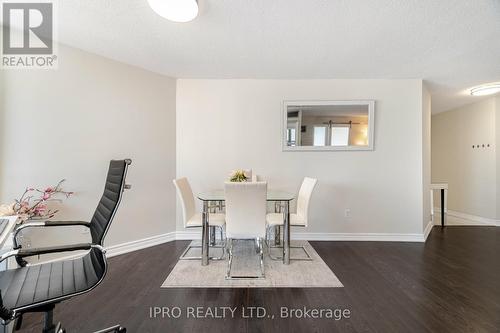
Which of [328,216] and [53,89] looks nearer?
[53,89]

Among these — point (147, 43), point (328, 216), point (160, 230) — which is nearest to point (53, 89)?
point (147, 43)

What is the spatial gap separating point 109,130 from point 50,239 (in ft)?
4.62

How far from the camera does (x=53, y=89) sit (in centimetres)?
252

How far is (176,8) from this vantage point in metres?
1.77

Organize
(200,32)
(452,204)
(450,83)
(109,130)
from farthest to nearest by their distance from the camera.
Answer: (452,204)
(450,83)
(109,130)
(200,32)

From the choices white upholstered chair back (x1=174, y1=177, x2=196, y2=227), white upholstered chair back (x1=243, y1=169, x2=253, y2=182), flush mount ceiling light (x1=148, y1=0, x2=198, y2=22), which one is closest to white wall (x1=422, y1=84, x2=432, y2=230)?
white upholstered chair back (x1=243, y1=169, x2=253, y2=182)

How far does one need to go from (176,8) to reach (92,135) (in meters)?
1.90

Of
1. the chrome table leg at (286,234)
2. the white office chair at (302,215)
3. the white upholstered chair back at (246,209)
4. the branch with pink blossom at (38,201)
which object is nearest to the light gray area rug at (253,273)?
the chrome table leg at (286,234)

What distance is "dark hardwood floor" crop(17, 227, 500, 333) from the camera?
162 centimetres

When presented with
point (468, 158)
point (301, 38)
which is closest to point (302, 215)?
point (301, 38)

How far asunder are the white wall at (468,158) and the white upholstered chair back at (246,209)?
5.00 m

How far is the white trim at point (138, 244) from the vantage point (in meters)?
2.85

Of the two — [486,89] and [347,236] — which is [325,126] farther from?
[486,89]

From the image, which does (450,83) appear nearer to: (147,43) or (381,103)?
(381,103)
